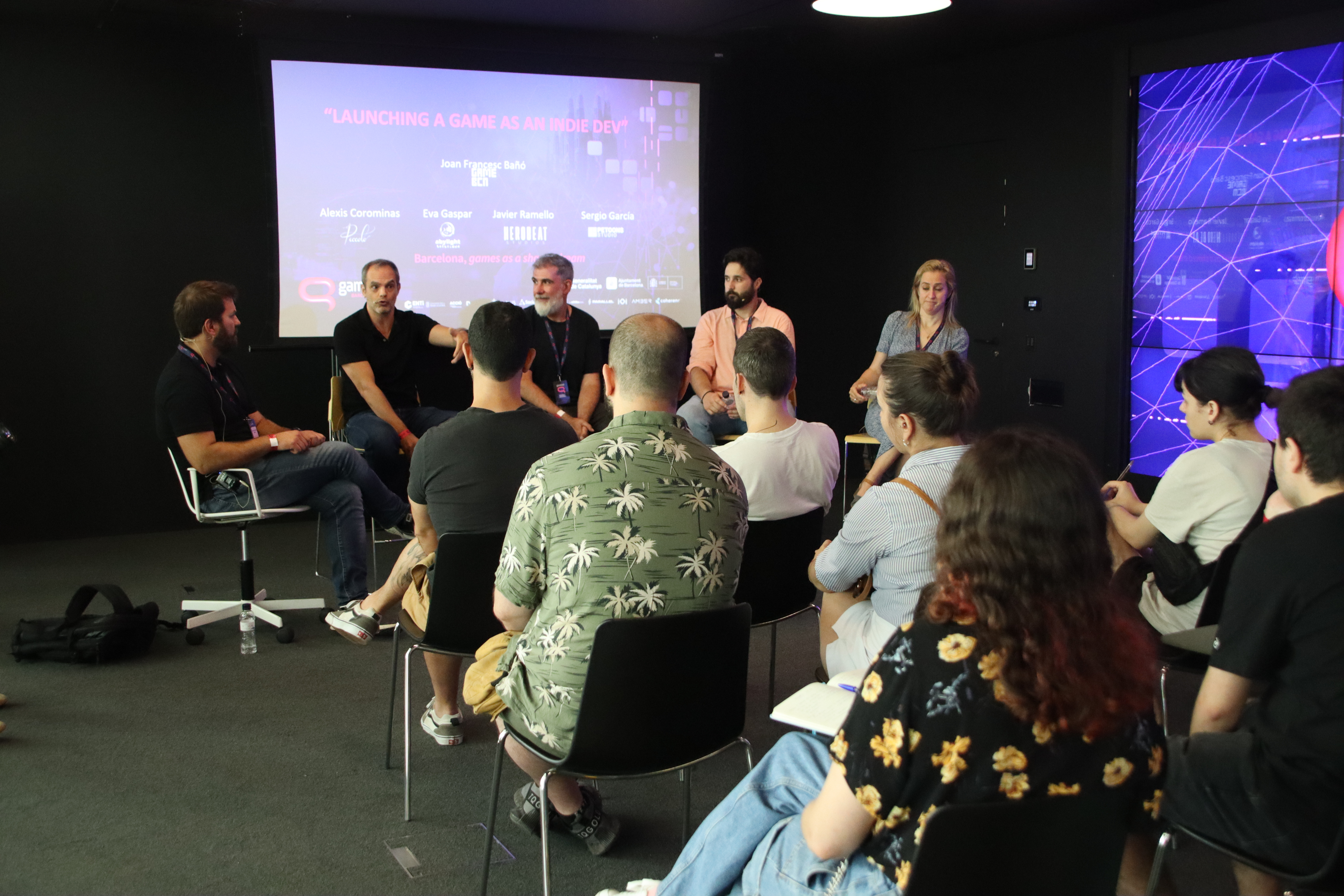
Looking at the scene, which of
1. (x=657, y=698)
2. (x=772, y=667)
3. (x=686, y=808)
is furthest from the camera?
(x=772, y=667)

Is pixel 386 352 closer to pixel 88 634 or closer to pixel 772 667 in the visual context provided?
pixel 88 634

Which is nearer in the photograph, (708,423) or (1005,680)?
(1005,680)

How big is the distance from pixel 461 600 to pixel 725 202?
5466 millimetres

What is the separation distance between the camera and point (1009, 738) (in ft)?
4.27

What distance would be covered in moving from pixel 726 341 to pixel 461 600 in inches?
125

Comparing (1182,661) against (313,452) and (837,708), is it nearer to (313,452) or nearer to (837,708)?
(837,708)

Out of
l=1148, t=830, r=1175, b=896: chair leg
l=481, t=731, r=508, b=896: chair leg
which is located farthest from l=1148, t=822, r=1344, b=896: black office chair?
l=481, t=731, r=508, b=896: chair leg

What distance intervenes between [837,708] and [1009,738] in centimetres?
39

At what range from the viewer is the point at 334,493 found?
4.42m

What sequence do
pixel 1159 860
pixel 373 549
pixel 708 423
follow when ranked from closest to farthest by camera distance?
1. pixel 1159 860
2. pixel 373 549
3. pixel 708 423

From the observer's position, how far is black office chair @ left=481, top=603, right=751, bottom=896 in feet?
6.44

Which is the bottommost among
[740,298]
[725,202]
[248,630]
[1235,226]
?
[248,630]

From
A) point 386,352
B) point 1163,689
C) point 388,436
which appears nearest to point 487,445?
point 1163,689

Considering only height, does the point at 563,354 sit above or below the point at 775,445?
above
